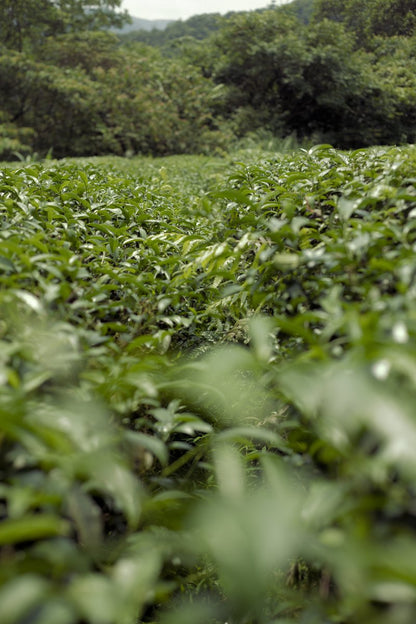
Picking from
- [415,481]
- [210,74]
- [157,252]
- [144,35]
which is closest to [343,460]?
[415,481]

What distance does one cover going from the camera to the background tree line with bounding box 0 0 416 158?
13.0 m

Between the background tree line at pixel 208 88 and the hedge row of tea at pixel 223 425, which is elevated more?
the background tree line at pixel 208 88

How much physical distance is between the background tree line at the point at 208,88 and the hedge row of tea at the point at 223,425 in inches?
475

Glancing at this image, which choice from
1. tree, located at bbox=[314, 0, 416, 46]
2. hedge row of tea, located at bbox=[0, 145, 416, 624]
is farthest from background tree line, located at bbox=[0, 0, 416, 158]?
hedge row of tea, located at bbox=[0, 145, 416, 624]

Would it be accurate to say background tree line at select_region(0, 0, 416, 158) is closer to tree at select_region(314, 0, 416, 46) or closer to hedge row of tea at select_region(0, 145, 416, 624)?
tree at select_region(314, 0, 416, 46)

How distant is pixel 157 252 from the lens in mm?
1892

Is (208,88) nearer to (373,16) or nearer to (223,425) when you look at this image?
(373,16)

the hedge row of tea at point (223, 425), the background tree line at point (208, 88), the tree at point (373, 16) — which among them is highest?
the tree at point (373, 16)

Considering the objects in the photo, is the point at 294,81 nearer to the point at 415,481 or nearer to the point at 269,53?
the point at 269,53

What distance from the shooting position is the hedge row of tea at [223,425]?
2.19 ft

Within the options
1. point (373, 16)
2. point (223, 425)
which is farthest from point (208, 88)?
point (223, 425)

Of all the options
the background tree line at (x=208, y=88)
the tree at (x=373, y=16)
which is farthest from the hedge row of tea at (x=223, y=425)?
the tree at (x=373, y=16)

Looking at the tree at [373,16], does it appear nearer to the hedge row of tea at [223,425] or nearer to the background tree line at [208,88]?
the background tree line at [208,88]

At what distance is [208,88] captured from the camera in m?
14.4
